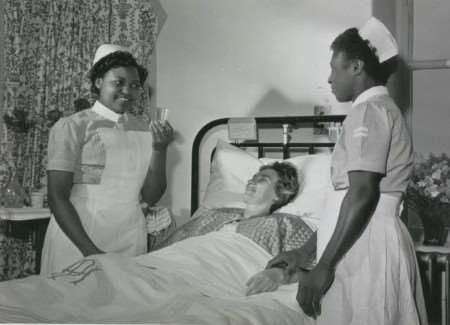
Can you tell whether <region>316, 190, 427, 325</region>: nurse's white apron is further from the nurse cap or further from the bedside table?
the bedside table

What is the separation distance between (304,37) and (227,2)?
41 cm

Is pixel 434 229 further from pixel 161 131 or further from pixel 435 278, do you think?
pixel 161 131

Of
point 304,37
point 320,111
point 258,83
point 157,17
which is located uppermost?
point 157,17

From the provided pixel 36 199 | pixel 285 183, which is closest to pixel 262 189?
pixel 285 183

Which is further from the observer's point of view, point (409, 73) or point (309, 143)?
point (309, 143)

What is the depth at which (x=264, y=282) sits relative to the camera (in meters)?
1.42

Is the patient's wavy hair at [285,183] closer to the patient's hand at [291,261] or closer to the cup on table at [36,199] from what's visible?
the patient's hand at [291,261]

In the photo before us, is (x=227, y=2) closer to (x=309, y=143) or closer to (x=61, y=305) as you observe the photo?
(x=309, y=143)

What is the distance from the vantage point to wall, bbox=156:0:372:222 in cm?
206

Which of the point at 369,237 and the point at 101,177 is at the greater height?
the point at 101,177

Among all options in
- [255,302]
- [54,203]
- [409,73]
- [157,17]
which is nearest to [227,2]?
[157,17]

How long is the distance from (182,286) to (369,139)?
655 millimetres

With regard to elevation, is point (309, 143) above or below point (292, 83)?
below

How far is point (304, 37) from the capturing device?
2092mm
